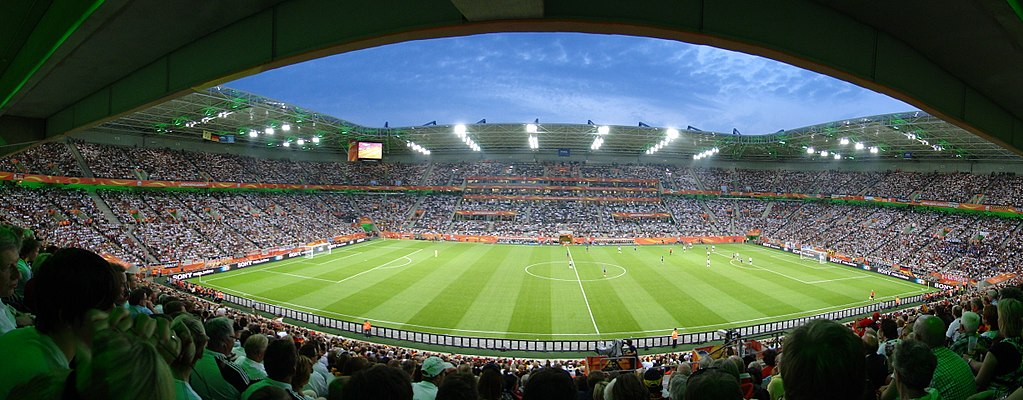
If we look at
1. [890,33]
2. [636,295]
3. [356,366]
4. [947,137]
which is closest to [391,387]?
[356,366]

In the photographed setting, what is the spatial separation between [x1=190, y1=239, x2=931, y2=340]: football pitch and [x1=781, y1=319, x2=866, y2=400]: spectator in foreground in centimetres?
1942

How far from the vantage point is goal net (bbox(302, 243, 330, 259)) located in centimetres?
4255

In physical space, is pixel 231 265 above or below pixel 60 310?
below

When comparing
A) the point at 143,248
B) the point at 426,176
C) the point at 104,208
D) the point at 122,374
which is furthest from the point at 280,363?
the point at 426,176

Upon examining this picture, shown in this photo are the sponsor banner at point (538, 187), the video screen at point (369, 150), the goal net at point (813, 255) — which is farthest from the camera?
the sponsor banner at point (538, 187)

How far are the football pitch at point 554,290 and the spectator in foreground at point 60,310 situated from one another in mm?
19550

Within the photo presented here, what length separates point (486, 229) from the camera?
61.5 m

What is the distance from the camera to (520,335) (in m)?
21.1

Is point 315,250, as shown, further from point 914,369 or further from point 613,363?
point 914,369

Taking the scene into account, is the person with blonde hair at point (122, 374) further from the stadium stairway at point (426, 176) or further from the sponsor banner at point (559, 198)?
the stadium stairway at point (426, 176)

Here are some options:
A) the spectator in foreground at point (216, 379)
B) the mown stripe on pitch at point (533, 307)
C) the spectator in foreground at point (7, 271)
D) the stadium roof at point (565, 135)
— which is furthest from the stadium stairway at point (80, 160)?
the spectator in foreground at point (216, 379)

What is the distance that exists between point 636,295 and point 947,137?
39.4 meters

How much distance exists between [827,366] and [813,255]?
5370 centimetres

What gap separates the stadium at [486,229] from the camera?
157 inches
